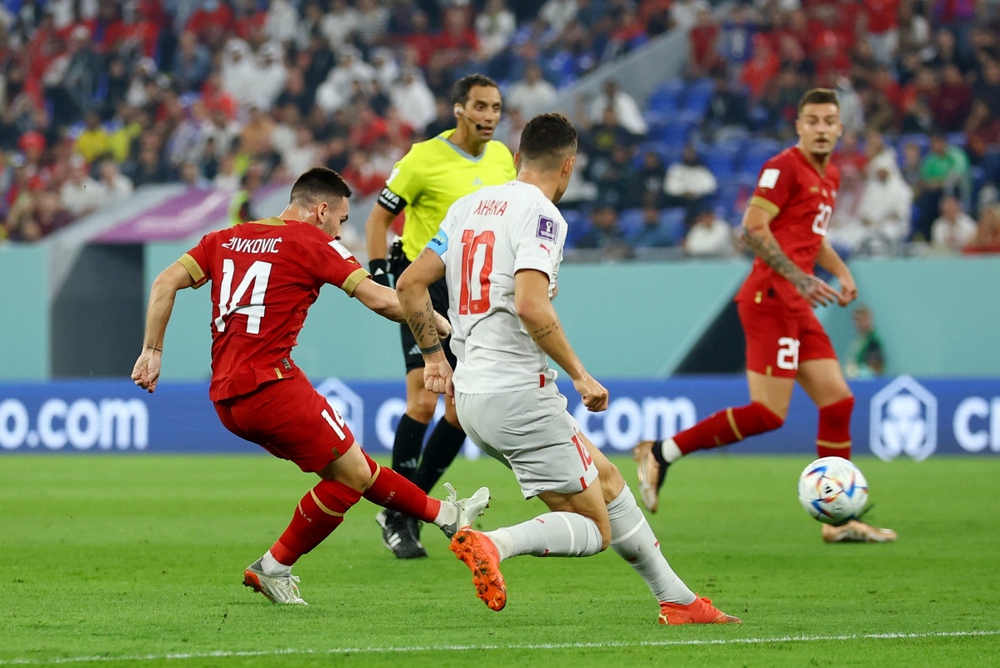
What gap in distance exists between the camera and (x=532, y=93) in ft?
65.8

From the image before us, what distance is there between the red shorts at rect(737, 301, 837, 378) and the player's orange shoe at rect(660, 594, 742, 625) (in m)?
3.39

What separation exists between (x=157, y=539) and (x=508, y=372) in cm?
385

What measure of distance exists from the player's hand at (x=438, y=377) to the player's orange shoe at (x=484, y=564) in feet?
2.33

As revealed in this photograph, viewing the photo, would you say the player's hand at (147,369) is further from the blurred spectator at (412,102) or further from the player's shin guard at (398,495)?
the blurred spectator at (412,102)

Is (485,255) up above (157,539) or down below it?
above

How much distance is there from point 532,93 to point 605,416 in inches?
259

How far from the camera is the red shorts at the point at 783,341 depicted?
8766 millimetres

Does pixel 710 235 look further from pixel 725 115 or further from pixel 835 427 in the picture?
pixel 835 427

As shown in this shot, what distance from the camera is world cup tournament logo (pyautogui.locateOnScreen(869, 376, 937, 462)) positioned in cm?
1436

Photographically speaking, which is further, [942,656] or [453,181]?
[453,181]

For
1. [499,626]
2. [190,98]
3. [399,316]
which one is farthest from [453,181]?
[190,98]

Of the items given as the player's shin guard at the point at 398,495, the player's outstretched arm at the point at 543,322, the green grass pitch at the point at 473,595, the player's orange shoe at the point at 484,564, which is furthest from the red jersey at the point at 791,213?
the player's orange shoe at the point at 484,564

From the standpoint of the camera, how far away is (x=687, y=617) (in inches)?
218

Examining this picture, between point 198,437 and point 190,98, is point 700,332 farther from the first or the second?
point 190,98
